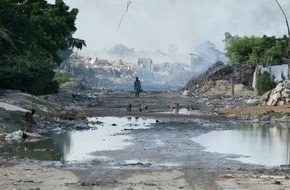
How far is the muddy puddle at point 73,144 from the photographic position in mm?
15898

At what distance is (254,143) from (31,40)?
21062 mm

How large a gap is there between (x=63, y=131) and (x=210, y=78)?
59.9 meters

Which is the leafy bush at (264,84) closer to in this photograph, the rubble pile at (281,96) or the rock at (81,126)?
the rubble pile at (281,96)

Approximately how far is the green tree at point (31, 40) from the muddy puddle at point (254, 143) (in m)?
12.6

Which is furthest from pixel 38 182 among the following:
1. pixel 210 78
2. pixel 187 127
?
pixel 210 78

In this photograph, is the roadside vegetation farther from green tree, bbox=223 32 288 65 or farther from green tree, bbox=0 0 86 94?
green tree, bbox=0 0 86 94

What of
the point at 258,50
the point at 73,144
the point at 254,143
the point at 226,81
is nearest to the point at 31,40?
the point at 73,144

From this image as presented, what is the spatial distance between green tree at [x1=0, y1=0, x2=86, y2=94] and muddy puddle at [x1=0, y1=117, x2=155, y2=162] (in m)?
8.94

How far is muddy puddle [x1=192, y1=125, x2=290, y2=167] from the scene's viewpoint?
52.9 feet

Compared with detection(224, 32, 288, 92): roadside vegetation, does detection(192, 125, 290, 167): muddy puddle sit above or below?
below

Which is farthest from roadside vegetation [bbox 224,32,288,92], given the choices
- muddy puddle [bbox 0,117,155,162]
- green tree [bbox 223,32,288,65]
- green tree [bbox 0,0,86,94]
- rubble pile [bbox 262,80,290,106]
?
muddy puddle [bbox 0,117,155,162]

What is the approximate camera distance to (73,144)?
18.9 metres

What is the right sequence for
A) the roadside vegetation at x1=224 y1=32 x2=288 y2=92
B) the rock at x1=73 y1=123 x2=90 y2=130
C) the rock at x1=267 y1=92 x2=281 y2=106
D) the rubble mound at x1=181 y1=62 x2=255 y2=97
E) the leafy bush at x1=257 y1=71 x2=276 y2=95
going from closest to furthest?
the rock at x1=73 y1=123 x2=90 y2=130 → the rock at x1=267 y1=92 x2=281 y2=106 → the leafy bush at x1=257 y1=71 x2=276 y2=95 → the rubble mound at x1=181 y1=62 x2=255 y2=97 → the roadside vegetation at x1=224 y1=32 x2=288 y2=92

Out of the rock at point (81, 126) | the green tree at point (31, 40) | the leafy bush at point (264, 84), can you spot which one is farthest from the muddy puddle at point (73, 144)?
the leafy bush at point (264, 84)
